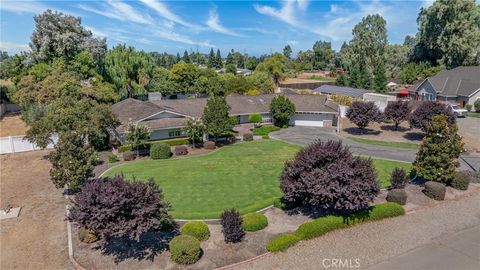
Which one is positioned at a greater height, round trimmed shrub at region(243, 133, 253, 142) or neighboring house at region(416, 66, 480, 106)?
neighboring house at region(416, 66, 480, 106)

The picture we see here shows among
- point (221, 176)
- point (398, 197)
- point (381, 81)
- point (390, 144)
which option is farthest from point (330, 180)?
point (381, 81)

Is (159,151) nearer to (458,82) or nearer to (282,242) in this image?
Result: (282,242)

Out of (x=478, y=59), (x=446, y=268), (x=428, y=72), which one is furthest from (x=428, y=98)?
A: (x=446, y=268)

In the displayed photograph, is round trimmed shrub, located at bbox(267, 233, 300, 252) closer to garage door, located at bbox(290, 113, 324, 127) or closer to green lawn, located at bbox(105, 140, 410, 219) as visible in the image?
green lawn, located at bbox(105, 140, 410, 219)

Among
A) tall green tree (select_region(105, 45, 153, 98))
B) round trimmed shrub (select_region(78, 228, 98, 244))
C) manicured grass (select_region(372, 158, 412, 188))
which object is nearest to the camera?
round trimmed shrub (select_region(78, 228, 98, 244))

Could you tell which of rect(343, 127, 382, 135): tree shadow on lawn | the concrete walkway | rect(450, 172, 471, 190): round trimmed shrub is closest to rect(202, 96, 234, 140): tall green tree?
the concrete walkway

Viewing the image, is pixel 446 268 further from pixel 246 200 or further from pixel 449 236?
pixel 246 200
